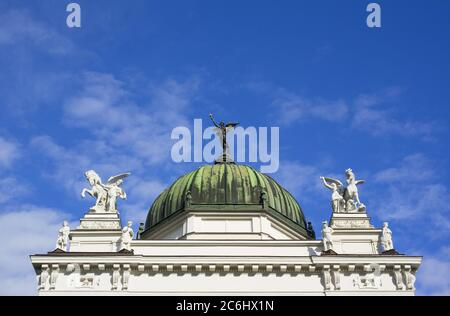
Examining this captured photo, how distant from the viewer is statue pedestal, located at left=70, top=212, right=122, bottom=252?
4000 centimetres

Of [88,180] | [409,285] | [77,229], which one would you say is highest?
[88,180]

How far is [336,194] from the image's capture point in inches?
1676

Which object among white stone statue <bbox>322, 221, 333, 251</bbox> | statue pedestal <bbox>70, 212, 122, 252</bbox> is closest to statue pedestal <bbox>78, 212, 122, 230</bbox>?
statue pedestal <bbox>70, 212, 122, 252</bbox>

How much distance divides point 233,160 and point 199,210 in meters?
7.93

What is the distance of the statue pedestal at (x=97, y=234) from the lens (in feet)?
131

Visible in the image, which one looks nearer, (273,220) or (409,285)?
(409,285)

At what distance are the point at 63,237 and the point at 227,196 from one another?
11.0 meters

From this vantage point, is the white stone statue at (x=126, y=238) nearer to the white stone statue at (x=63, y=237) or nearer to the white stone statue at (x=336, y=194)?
the white stone statue at (x=63, y=237)

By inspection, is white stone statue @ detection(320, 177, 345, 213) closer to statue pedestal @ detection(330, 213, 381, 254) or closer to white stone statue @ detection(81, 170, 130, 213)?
statue pedestal @ detection(330, 213, 381, 254)

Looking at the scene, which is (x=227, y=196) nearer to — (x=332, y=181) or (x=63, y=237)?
(x=332, y=181)
